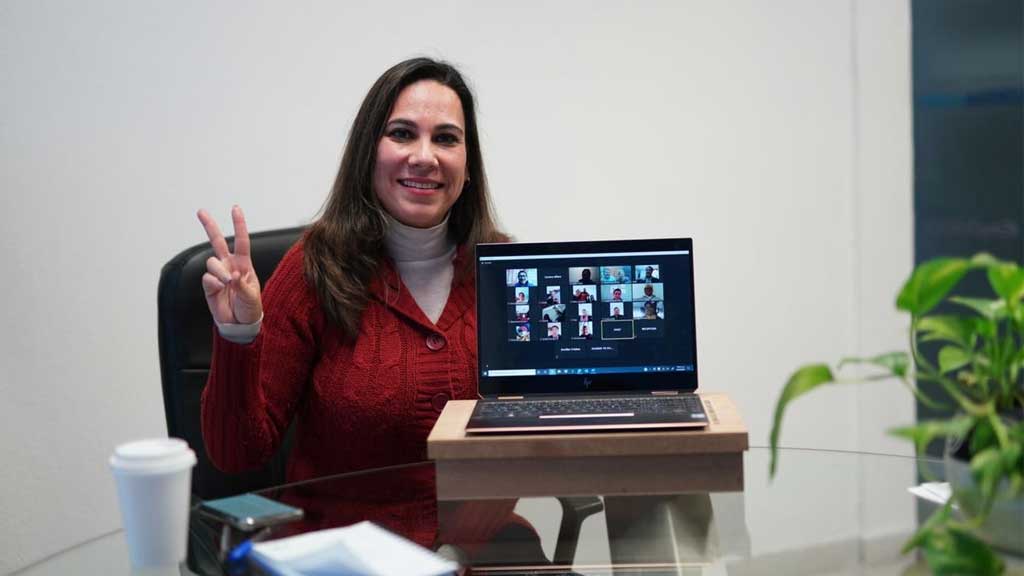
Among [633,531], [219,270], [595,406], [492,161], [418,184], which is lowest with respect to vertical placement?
[633,531]

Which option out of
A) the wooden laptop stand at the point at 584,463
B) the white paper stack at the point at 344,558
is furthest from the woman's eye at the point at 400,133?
the white paper stack at the point at 344,558

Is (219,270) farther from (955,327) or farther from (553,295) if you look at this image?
(955,327)

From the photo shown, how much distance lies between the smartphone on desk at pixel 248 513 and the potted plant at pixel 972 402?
1.73 ft

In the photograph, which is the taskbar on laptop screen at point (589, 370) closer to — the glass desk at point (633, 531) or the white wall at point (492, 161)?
the glass desk at point (633, 531)

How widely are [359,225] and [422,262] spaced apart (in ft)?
0.45

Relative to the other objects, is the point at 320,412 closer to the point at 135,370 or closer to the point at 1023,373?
the point at 135,370

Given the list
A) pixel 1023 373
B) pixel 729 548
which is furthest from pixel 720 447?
pixel 1023 373

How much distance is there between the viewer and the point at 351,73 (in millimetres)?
2734

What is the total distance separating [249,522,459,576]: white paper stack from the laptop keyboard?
0.39 metres

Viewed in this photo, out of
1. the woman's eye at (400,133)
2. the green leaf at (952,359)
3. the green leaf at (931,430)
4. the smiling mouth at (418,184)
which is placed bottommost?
the green leaf at (931,430)

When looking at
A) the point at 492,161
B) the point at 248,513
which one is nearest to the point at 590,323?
the point at 248,513

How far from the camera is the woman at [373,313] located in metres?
1.80

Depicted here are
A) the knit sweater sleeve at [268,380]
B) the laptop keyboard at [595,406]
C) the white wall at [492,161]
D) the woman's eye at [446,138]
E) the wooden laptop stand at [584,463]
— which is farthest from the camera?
the white wall at [492,161]

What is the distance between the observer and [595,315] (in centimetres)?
162
